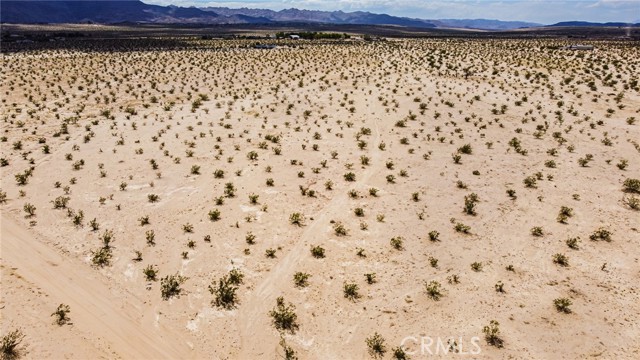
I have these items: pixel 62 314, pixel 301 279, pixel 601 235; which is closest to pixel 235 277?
pixel 301 279

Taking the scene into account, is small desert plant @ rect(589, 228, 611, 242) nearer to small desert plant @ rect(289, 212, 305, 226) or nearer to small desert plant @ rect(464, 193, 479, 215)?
small desert plant @ rect(464, 193, 479, 215)

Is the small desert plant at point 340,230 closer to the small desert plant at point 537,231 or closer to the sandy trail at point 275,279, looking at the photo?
the sandy trail at point 275,279

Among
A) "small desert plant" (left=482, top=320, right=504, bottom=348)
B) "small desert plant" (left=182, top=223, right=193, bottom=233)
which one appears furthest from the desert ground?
"small desert plant" (left=182, top=223, right=193, bottom=233)

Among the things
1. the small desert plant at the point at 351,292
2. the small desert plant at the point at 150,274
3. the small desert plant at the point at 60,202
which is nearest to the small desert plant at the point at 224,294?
the small desert plant at the point at 150,274

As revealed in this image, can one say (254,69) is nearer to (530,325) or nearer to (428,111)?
(428,111)

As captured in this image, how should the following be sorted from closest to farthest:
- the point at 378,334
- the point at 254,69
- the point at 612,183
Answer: the point at 378,334, the point at 612,183, the point at 254,69

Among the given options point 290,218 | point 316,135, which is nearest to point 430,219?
point 290,218

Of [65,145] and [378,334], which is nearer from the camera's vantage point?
[378,334]
